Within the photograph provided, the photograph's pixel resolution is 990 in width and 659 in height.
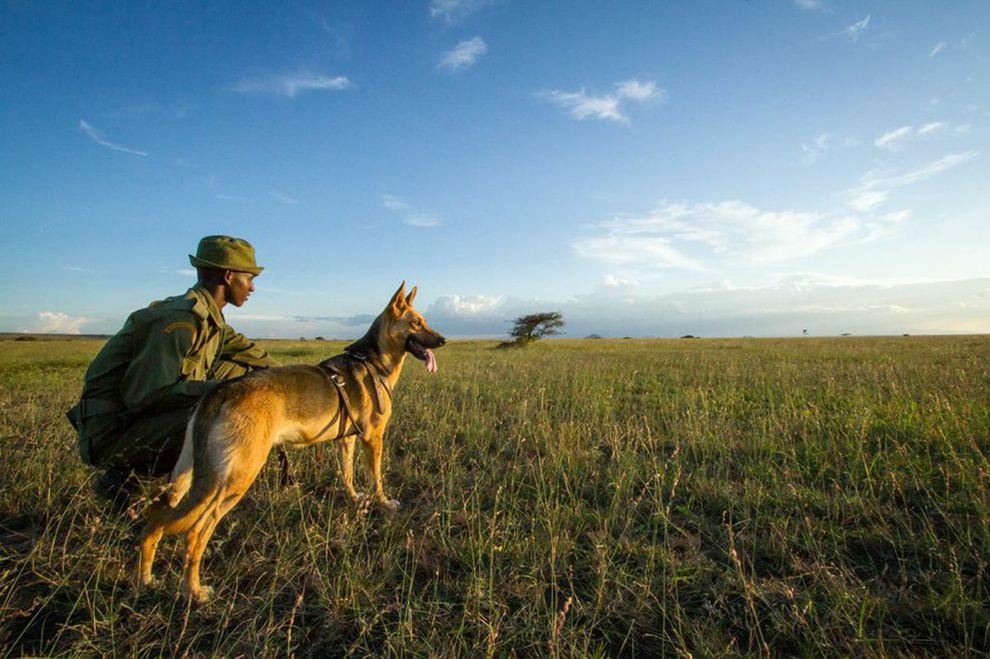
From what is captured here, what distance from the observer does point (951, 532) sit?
10.8 feet

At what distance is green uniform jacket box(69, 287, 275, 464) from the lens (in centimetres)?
353

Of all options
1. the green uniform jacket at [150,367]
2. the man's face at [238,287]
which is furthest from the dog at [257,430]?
the man's face at [238,287]

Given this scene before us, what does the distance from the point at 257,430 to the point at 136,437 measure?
68.6 inches

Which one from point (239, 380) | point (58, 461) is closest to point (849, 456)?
point (239, 380)

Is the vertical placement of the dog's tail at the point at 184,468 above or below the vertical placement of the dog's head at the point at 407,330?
below

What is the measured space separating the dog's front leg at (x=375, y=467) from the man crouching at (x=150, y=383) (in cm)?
148

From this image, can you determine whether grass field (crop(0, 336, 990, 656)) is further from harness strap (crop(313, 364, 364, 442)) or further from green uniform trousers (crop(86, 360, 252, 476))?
harness strap (crop(313, 364, 364, 442))

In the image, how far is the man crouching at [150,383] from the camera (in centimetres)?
354

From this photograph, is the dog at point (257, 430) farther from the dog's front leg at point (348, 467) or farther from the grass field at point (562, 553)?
the grass field at point (562, 553)

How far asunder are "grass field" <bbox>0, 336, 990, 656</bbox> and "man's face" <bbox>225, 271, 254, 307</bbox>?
1950 mm

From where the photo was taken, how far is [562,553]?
3125mm

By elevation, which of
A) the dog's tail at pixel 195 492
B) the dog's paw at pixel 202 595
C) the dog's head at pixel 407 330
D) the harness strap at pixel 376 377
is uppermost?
the dog's head at pixel 407 330

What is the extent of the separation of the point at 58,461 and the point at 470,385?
6623 millimetres

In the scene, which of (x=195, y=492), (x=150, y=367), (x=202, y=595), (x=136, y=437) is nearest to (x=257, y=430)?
(x=195, y=492)
